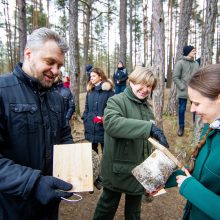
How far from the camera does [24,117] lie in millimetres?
1623

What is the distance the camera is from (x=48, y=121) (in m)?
1.80

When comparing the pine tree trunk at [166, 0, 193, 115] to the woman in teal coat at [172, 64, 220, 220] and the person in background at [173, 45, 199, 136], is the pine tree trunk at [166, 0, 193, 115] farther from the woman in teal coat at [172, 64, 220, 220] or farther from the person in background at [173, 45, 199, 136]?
the woman in teal coat at [172, 64, 220, 220]

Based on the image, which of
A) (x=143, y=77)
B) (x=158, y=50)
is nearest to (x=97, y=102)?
(x=158, y=50)

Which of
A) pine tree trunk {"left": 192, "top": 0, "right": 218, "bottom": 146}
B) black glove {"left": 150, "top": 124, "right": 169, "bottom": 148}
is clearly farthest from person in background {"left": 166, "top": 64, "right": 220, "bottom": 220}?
pine tree trunk {"left": 192, "top": 0, "right": 218, "bottom": 146}

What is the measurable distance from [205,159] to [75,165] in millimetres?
896

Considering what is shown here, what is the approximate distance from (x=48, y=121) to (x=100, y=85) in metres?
2.81

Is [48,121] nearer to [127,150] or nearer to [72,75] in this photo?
[127,150]

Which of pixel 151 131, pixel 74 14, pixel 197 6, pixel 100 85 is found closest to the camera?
pixel 151 131

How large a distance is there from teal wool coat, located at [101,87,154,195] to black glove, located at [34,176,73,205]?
2.95 ft

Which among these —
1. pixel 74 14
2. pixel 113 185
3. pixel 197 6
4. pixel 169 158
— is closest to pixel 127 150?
pixel 113 185

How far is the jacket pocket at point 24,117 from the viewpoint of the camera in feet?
5.19

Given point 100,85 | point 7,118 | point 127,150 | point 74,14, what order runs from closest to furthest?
point 7,118, point 127,150, point 100,85, point 74,14

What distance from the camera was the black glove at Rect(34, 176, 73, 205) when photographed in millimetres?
1441

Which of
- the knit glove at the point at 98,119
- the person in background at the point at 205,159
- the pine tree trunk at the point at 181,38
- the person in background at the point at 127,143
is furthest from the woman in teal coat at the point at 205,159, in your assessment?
the pine tree trunk at the point at 181,38
